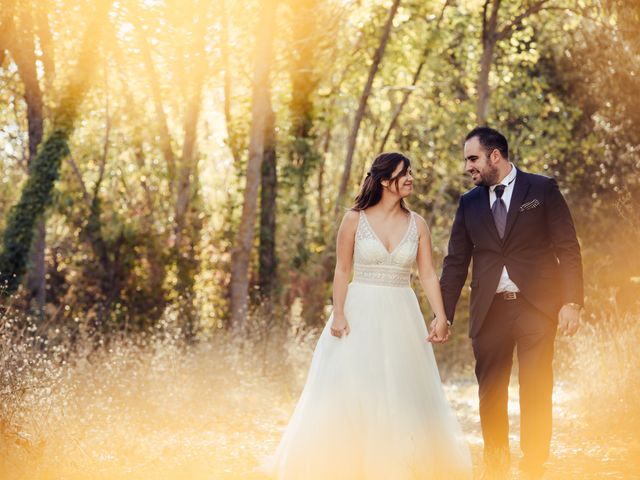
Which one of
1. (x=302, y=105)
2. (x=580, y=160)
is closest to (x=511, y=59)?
(x=580, y=160)

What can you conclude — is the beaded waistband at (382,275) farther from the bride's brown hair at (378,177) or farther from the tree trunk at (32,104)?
the tree trunk at (32,104)

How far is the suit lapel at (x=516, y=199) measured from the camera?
651 centimetres

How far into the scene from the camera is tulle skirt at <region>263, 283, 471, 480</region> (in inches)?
243

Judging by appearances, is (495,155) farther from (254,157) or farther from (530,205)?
(254,157)

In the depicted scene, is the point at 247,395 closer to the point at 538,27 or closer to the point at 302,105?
the point at 302,105

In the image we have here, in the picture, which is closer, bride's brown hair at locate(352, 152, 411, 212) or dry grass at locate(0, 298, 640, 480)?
bride's brown hair at locate(352, 152, 411, 212)

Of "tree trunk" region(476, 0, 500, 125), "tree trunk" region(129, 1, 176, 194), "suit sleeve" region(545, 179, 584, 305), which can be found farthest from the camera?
"tree trunk" region(476, 0, 500, 125)

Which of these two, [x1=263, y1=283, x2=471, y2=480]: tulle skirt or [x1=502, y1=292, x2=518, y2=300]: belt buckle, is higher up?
[x1=502, y1=292, x2=518, y2=300]: belt buckle

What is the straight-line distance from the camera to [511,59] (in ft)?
72.1

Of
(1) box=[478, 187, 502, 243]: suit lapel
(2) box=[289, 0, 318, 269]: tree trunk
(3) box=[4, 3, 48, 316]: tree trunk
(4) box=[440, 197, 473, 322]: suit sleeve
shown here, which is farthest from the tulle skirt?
(2) box=[289, 0, 318, 269]: tree trunk

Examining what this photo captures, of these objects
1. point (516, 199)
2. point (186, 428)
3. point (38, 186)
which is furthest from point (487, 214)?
point (38, 186)

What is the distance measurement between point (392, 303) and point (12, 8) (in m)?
9.19

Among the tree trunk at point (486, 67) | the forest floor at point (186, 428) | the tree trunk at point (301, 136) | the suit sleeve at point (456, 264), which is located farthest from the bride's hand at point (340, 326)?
the tree trunk at point (486, 67)

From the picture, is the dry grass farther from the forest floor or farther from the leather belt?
the leather belt
